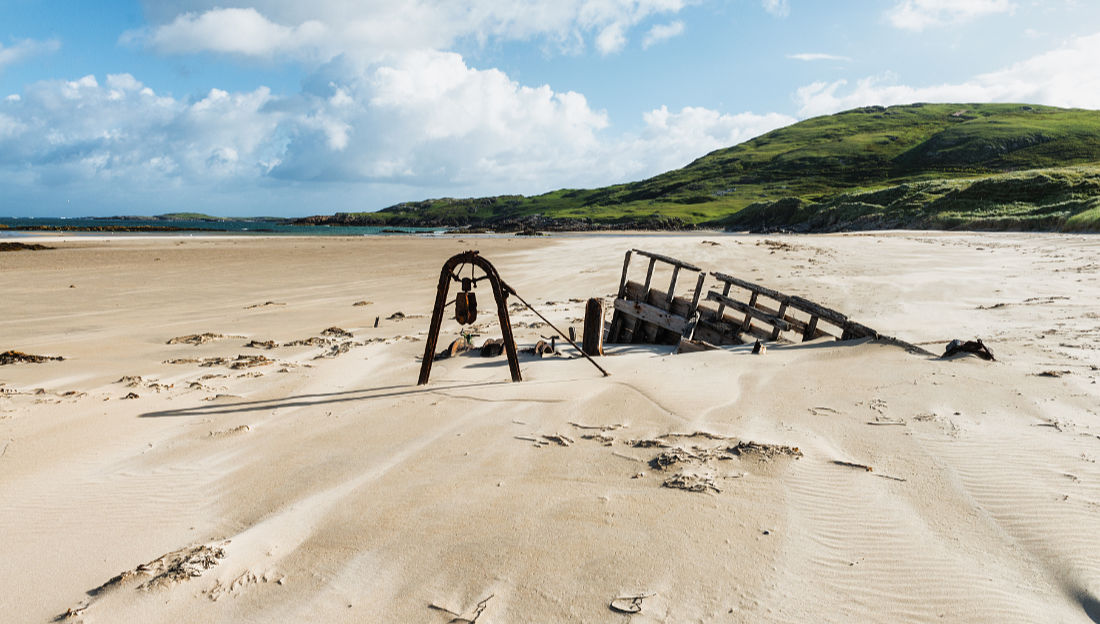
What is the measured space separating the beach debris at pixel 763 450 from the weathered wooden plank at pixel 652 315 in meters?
5.47

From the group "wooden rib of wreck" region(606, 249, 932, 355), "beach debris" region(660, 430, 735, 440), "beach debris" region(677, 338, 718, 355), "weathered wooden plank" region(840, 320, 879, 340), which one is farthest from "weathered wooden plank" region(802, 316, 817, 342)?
"beach debris" region(660, 430, 735, 440)

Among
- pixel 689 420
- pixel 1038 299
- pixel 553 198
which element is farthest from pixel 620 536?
pixel 553 198

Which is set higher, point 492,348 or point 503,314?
point 503,314

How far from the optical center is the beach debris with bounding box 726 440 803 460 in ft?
16.5

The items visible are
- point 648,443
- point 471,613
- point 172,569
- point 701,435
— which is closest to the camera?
point 471,613

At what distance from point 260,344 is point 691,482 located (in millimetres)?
9035

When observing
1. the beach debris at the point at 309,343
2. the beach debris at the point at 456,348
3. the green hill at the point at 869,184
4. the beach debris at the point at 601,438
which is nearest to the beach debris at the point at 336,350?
the beach debris at the point at 309,343

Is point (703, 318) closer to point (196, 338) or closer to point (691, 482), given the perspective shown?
point (691, 482)

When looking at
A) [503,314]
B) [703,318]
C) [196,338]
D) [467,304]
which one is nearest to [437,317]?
[467,304]

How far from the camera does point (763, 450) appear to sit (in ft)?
16.8

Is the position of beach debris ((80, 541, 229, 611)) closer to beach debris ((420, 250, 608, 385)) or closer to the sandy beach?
the sandy beach

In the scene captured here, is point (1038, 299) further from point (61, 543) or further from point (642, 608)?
point (61, 543)

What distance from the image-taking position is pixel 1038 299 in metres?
12.4

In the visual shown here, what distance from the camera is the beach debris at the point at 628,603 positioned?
3131 millimetres
